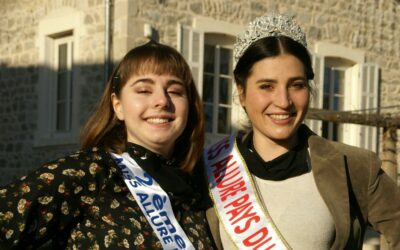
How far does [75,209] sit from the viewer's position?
6.40 feet

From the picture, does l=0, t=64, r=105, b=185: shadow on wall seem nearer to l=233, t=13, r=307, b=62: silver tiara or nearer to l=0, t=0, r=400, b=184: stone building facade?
l=0, t=0, r=400, b=184: stone building facade

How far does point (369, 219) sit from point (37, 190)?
108 centimetres

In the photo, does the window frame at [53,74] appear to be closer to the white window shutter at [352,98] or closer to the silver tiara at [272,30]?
the white window shutter at [352,98]

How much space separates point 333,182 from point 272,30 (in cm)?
55

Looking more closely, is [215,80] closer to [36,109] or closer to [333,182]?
[36,109]

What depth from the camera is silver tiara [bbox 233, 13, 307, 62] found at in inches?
94.9

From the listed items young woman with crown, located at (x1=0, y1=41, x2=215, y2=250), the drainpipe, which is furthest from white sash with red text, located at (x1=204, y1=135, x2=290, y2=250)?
the drainpipe

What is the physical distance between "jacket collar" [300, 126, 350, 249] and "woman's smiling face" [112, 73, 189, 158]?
0.47m

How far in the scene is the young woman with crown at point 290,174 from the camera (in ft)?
7.45

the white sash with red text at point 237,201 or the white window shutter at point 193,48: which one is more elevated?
the white window shutter at point 193,48

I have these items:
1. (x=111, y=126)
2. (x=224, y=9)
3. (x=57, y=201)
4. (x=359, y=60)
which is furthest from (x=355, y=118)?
(x=57, y=201)

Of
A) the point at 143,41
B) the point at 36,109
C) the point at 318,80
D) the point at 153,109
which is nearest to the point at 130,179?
the point at 153,109

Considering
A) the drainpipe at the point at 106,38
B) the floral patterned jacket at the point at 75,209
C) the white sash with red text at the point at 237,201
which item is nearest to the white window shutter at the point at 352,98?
the drainpipe at the point at 106,38

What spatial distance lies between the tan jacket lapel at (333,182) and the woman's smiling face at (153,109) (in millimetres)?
469
